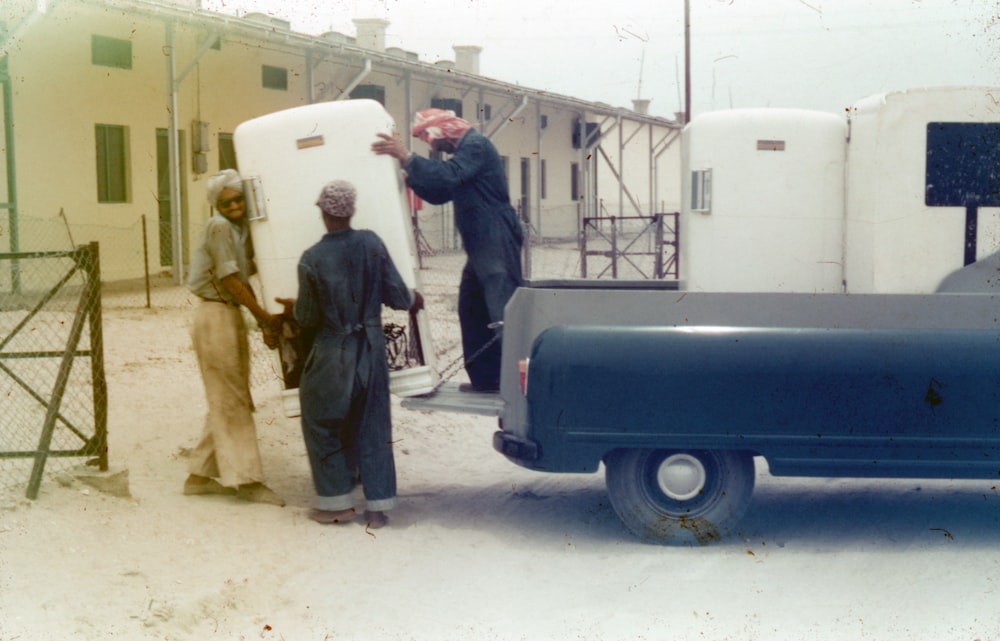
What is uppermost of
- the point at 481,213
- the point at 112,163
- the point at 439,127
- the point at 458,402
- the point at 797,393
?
the point at 112,163

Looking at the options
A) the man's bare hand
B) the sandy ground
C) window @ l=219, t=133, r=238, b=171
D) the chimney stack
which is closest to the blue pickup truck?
the sandy ground

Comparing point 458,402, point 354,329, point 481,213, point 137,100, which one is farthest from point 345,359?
point 137,100

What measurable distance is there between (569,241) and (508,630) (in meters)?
26.8

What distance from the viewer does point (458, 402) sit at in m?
6.63

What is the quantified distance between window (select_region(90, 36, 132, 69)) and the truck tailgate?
11.4m

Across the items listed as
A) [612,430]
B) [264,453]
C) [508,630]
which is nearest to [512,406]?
[612,430]

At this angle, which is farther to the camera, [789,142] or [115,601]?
[789,142]

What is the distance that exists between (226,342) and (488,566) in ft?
6.56

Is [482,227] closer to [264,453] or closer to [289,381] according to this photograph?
[289,381]

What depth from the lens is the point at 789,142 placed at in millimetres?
6387

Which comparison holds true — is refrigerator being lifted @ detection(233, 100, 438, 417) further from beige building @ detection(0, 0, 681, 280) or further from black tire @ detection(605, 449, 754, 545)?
beige building @ detection(0, 0, 681, 280)

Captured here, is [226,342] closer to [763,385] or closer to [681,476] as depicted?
[681,476]

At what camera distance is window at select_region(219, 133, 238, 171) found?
1902cm

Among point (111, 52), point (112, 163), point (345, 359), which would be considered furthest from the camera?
point (112, 163)
